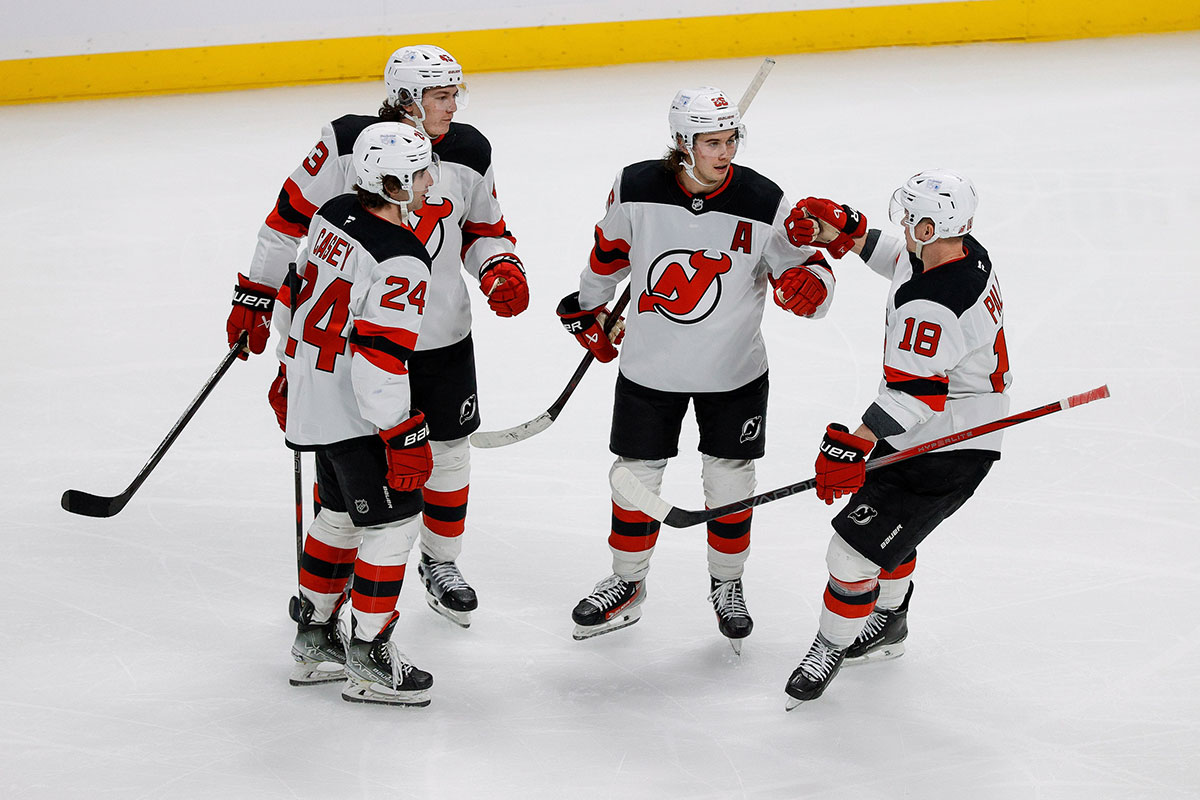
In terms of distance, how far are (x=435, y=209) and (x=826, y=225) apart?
2.65ft

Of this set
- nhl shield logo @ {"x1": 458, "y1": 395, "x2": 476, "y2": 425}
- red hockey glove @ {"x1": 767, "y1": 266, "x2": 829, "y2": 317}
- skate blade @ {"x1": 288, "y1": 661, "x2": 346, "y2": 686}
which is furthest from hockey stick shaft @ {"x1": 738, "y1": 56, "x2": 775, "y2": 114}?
skate blade @ {"x1": 288, "y1": 661, "x2": 346, "y2": 686}

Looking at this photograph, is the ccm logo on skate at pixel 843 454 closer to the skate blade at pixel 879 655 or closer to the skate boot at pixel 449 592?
the skate blade at pixel 879 655

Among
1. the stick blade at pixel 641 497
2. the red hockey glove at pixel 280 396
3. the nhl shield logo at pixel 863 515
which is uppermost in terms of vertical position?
the red hockey glove at pixel 280 396

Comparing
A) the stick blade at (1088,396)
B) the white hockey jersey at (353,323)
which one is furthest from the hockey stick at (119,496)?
the stick blade at (1088,396)

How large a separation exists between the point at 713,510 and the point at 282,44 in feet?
16.4

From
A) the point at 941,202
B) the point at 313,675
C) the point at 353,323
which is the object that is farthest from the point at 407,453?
the point at 941,202

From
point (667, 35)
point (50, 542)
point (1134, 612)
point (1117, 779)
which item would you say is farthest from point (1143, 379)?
point (667, 35)

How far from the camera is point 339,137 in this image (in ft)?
9.29

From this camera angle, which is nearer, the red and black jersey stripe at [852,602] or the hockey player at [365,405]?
the hockey player at [365,405]

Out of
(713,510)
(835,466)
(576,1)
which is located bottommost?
(713,510)

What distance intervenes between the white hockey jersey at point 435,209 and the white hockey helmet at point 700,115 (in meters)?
0.48

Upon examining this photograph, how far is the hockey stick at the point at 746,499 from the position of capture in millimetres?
2473

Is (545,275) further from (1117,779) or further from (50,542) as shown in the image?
(1117,779)

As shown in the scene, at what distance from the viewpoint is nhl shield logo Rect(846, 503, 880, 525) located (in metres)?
2.57
